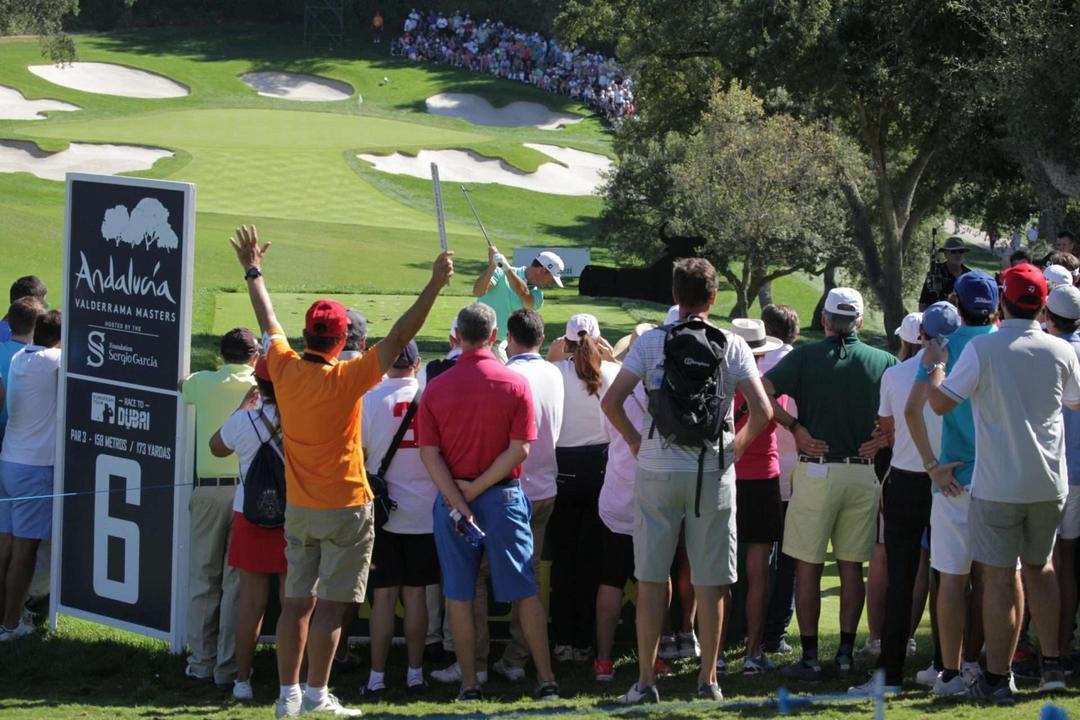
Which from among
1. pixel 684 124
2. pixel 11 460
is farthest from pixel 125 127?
pixel 11 460

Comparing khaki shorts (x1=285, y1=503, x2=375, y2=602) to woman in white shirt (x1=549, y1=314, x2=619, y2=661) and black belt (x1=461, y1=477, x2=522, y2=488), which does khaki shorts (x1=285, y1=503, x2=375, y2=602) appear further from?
woman in white shirt (x1=549, y1=314, x2=619, y2=661)

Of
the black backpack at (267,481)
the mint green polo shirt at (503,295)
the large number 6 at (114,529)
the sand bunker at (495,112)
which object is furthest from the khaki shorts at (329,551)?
the sand bunker at (495,112)

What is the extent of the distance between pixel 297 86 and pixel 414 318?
49408 mm

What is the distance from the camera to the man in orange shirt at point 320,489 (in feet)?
19.9

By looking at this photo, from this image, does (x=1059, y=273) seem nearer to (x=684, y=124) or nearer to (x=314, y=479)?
(x=314, y=479)

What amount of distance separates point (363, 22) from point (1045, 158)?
1931 inches

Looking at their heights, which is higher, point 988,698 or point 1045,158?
point 1045,158

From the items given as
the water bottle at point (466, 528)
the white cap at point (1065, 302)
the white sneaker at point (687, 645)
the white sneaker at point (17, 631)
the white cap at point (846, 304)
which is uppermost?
the white cap at point (1065, 302)

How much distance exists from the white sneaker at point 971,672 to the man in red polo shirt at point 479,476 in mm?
1872

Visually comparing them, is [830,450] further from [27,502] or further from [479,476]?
[27,502]

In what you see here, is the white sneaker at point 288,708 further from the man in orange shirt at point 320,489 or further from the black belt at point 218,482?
the black belt at point 218,482

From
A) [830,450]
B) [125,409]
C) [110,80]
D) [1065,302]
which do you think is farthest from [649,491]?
[110,80]

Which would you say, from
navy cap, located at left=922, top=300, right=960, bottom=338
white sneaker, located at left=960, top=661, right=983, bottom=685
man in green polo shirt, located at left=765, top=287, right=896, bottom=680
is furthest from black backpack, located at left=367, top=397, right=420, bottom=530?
white sneaker, located at left=960, top=661, right=983, bottom=685

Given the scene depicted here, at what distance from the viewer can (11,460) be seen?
8047 millimetres
